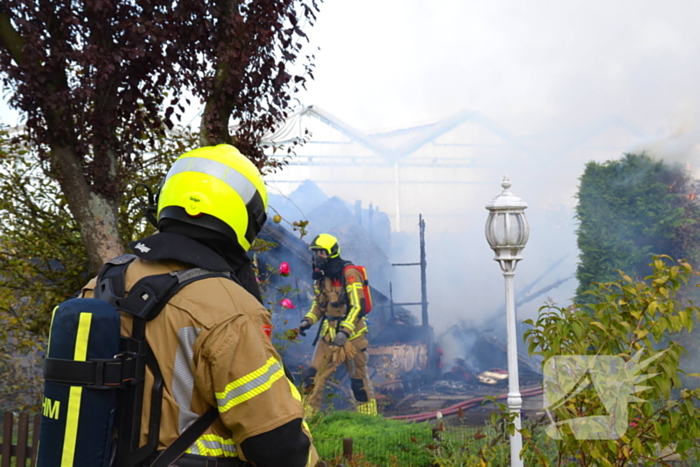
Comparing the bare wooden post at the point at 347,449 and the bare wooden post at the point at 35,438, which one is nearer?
the bare wooden post at the point at 35,438

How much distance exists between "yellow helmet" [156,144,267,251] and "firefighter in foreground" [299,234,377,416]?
15.3 feet

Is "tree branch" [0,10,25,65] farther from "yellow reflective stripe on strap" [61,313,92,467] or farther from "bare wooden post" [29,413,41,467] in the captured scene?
"yellow reflective stripe on strap" [61,313,92,467]

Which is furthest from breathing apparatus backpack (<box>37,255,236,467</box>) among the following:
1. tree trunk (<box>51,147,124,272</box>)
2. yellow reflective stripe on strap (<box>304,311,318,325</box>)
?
yellow reflective stripe on strap (<box>304,311,318,325</box>)

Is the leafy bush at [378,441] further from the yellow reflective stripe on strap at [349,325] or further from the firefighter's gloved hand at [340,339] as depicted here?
the yellow reflective stripe on strap at [349,325]

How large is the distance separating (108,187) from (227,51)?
0.91 m

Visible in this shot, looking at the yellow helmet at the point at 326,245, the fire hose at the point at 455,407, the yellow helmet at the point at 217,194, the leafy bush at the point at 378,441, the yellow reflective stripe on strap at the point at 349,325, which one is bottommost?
the fire hose at the point at 455,407

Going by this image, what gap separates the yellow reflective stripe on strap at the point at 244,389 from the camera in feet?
3.77

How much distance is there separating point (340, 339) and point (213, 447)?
4828mm

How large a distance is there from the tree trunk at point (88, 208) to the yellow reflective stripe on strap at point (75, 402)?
180 centimetres

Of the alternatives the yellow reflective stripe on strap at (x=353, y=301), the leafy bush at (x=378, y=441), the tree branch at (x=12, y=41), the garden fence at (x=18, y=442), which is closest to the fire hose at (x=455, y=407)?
the yellow reflective stripe on strap at (x=353, y=301)

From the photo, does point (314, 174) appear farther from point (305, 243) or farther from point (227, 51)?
point (227, 51)

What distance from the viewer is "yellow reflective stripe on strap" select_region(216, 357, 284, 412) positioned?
115 centimetres

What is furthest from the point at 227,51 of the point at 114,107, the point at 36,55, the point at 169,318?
the point at 169,318

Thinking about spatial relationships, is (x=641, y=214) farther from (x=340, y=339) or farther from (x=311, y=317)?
(x=311, y=317)
